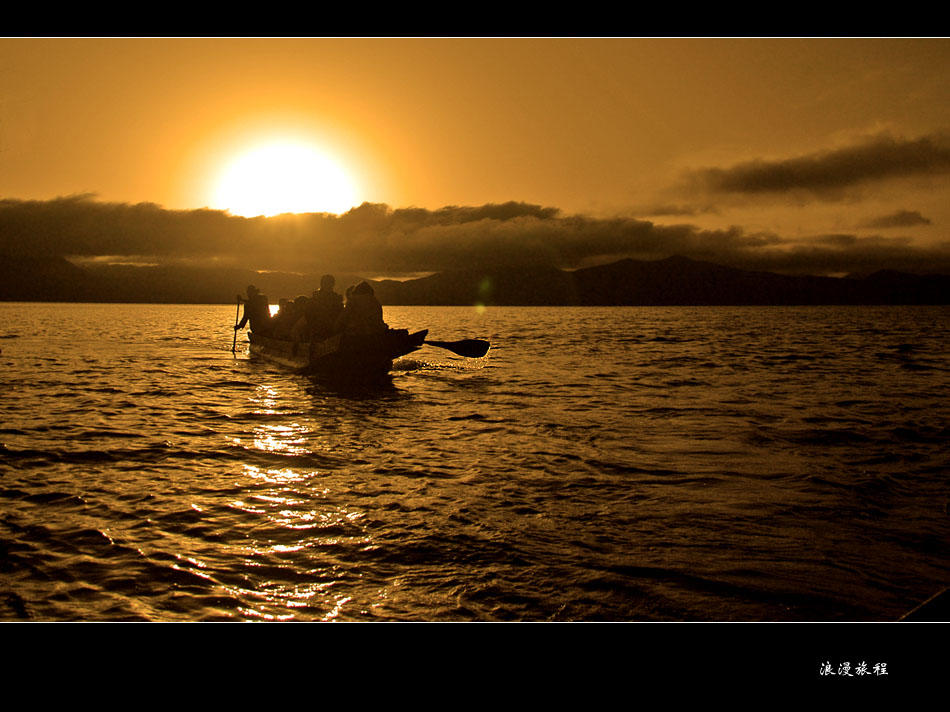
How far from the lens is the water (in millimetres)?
5152

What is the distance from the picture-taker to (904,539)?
6.59 metres

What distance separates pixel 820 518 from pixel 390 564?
500 cm

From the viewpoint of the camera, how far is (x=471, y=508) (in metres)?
7.54

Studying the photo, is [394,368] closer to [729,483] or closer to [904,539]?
[729,483]

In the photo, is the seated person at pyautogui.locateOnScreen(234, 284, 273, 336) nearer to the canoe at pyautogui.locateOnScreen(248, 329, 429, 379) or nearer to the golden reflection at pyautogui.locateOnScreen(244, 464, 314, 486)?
the canoe at pyautogui.locateOnScreen(248, 329, 429, 379)

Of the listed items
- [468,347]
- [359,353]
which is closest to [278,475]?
[359,353]

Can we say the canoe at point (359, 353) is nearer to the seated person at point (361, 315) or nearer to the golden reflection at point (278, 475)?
the seated person at point (361, 315)

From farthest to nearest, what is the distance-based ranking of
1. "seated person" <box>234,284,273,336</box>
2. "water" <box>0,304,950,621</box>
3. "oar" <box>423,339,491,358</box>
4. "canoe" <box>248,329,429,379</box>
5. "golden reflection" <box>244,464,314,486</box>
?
"seated person" <box>234,284,273,336</box> → "oar" <box>423,339,491,358</box> → "canoe" <box>248,329,429,379</box> → "golden reflection" <box>244,464,314,486</box> → "water" <box>0,304,950,621</box>

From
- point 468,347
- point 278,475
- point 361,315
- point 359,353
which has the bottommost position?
point 278,475

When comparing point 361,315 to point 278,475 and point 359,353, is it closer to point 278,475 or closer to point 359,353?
point 359,353

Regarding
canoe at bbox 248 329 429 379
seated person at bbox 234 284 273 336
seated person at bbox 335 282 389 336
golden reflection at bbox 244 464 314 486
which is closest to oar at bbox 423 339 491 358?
canoe at bbox 248 329 429 379

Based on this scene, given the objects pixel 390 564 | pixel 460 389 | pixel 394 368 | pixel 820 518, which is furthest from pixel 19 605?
pixel 394 368

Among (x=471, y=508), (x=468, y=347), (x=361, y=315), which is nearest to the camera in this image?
(x=471, y=508)

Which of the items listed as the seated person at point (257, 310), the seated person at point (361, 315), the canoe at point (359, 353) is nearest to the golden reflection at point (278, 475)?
the seated person at point (361, 315)
